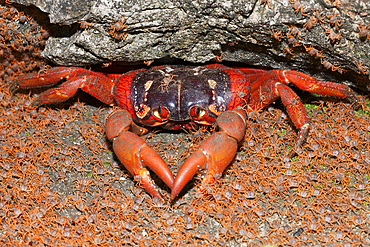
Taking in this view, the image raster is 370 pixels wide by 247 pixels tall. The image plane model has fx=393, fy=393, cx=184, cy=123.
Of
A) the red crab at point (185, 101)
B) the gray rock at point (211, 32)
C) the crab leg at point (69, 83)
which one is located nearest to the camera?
the red crab at point (185, 101)

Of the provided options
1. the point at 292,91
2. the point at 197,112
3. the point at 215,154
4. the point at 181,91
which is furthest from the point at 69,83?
the point at 292,91

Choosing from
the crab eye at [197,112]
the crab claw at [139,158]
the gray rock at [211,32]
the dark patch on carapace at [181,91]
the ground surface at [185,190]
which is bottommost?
the ground surface at [185,190]

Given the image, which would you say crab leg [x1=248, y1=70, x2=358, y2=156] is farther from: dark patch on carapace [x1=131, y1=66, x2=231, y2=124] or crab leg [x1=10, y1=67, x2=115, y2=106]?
crab leg [x1=10, y1=67, x2=115, y2=106]

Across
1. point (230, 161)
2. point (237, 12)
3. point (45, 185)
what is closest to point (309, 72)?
point (237, 12)

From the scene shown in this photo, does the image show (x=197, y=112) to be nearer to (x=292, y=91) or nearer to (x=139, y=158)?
(x=139, y=158)

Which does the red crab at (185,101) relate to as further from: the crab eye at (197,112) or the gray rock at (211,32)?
the gray rock at (211,32)

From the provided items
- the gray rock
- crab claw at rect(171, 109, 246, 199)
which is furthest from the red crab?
the gray rock

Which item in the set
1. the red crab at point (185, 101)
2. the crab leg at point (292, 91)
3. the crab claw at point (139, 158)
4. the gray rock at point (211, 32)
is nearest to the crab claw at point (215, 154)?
the red crab at point (185, 101)

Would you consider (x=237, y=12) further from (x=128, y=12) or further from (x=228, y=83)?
(x=128, y=12)
